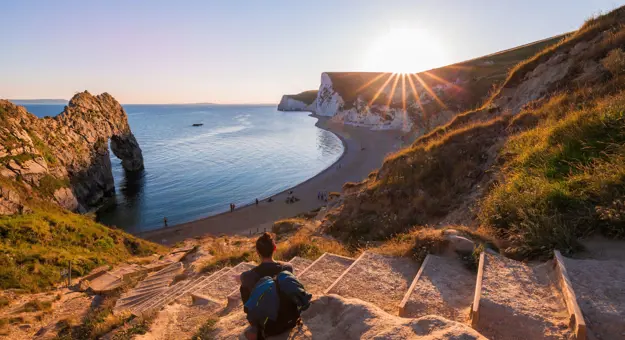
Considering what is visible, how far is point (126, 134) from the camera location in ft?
190

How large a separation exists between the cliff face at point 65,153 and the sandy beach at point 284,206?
34.5 feet

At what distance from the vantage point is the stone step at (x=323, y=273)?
5.82m

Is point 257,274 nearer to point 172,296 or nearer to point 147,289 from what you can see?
point 172,296

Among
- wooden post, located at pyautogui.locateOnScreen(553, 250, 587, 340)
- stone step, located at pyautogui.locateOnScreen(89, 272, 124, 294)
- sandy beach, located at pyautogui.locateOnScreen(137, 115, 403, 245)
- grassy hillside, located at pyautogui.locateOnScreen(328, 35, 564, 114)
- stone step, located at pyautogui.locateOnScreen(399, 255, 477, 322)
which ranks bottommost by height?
sandy beach, located at pyautogui.locateOnScreen(137, 115, 403, 245)

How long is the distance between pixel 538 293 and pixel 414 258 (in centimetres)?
227

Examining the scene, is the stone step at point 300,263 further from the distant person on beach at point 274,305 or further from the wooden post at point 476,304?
the wooden post at point 476,304

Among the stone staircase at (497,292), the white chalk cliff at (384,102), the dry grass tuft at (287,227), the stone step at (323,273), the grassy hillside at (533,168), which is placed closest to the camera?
the stone staircase at (497,292)

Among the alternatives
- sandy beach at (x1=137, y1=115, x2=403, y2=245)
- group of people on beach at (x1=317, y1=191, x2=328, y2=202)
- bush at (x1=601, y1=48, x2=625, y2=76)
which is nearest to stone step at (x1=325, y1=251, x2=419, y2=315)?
bush at (x1=601, y1=48, x2=625, y2=76)

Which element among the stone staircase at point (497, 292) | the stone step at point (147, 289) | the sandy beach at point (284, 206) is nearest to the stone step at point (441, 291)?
the stone staircase at point (497, 292)

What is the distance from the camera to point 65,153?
38.6 m

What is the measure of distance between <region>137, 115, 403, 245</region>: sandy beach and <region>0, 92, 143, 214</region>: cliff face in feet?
34.5

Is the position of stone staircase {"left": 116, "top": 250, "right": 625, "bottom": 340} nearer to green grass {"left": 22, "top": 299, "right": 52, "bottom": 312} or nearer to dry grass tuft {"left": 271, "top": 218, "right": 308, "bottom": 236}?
green grass {"left": 22, "top": 299, "right": 52, "bottom": 312}

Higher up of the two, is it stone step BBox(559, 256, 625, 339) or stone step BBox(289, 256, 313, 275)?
stone step BBox(559, 256, 625, 339)

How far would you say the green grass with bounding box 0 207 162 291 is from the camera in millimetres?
14016
